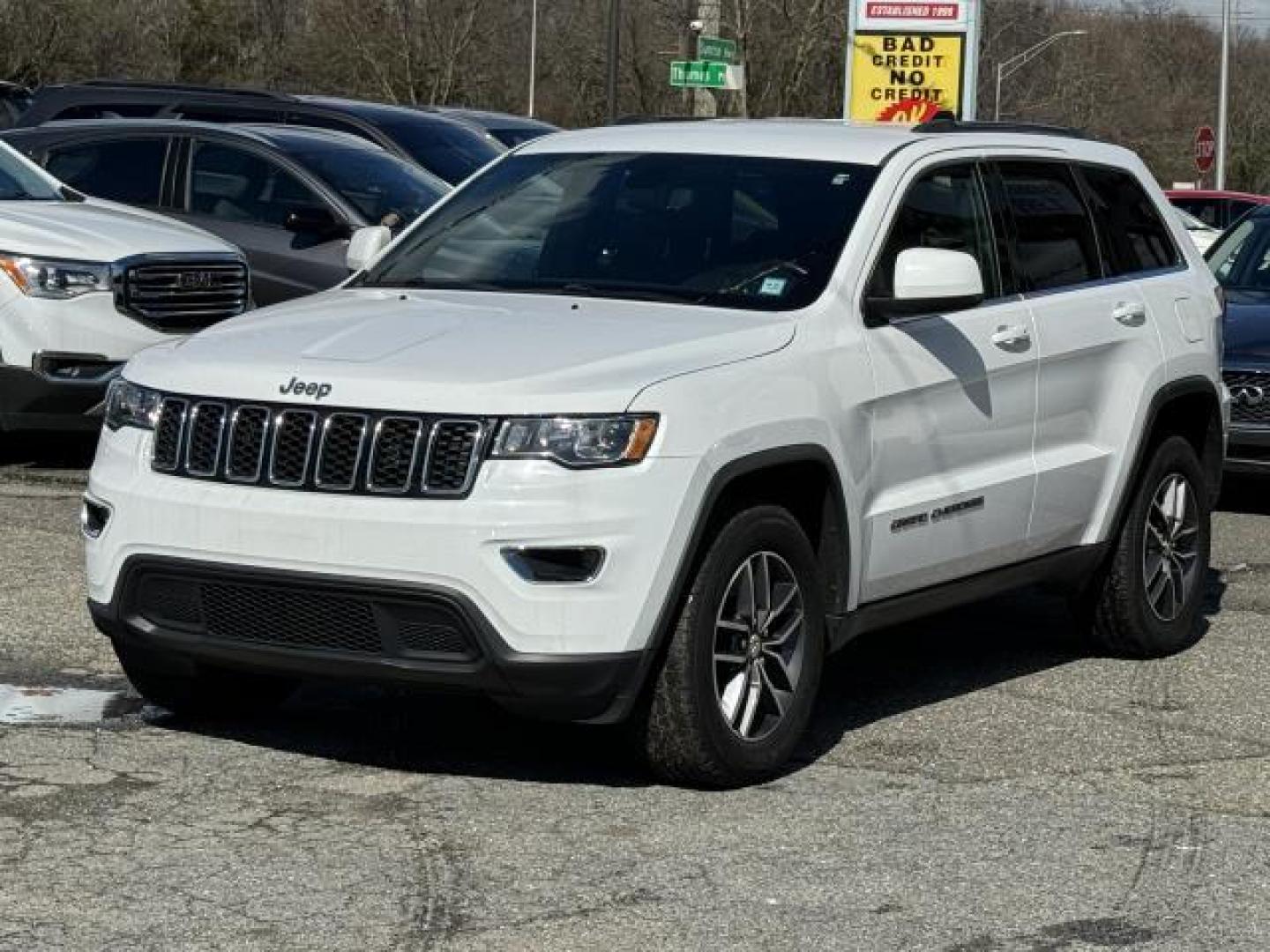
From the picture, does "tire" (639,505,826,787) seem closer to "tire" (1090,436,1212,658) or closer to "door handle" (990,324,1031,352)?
"door handle" (990,324,1031,352)

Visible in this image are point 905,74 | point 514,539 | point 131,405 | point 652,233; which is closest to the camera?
point 514,539

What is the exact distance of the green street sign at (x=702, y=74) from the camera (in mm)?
23797

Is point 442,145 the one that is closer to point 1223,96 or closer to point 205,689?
point 205,689

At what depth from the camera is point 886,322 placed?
705 centimetres

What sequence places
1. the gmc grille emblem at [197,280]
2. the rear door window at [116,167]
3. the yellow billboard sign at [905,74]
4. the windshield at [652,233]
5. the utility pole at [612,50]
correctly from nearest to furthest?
the windshield at [652,233]
the gmc grille emblem at [197,280]
the rear door window at [116,167]
the yellow billboard sign at [905,74]
the utility pole at [612,50]

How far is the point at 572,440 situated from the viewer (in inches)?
237

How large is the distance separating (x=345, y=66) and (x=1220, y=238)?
1790 inches

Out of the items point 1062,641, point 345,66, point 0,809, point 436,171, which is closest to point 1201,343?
point 1062,641

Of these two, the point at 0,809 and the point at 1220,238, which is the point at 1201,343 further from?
the point at 1220,238

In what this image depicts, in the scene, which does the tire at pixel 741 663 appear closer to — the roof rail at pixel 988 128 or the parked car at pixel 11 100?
the roof rail at pixel 988 128

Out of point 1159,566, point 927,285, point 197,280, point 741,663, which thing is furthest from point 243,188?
point 741,663

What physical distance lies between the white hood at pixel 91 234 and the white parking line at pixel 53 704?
4597mm

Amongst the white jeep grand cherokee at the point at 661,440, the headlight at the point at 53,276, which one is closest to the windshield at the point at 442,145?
the headlight at the point at 53,276

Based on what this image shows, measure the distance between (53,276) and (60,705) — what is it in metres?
4.81
